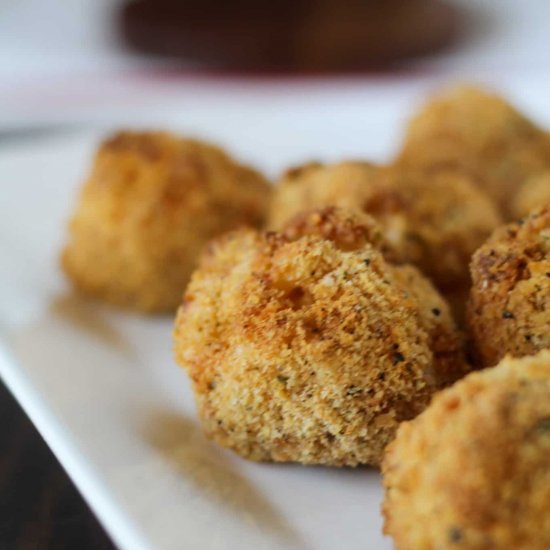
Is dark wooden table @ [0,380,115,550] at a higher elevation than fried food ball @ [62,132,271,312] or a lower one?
lower

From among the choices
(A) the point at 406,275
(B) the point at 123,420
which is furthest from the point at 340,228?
(B) the point at 123,420

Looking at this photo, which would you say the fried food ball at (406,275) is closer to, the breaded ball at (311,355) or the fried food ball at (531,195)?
the breaded ball at (311,355)

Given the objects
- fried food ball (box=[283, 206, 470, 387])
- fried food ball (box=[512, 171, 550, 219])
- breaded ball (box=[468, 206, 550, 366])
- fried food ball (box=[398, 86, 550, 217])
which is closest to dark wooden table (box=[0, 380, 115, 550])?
fried food ball (box=[283, 206, 470, 387])

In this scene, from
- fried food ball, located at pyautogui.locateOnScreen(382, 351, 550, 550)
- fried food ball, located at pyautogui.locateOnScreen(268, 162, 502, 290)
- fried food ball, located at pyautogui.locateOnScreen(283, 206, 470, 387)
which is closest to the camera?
fried food ball, located at pyautogui.locateOnScreen(382, 351, 550, 550)

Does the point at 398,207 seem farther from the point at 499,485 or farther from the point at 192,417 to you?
the point at 499,485

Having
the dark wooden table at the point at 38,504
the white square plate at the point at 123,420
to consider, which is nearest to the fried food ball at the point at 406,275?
the white square plate at the point at 123,420

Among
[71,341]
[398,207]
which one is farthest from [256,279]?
[71,341]

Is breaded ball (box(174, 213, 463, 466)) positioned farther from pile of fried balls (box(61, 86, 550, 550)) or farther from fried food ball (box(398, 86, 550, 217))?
fried food ball (box(398, 86, 550, 217))
